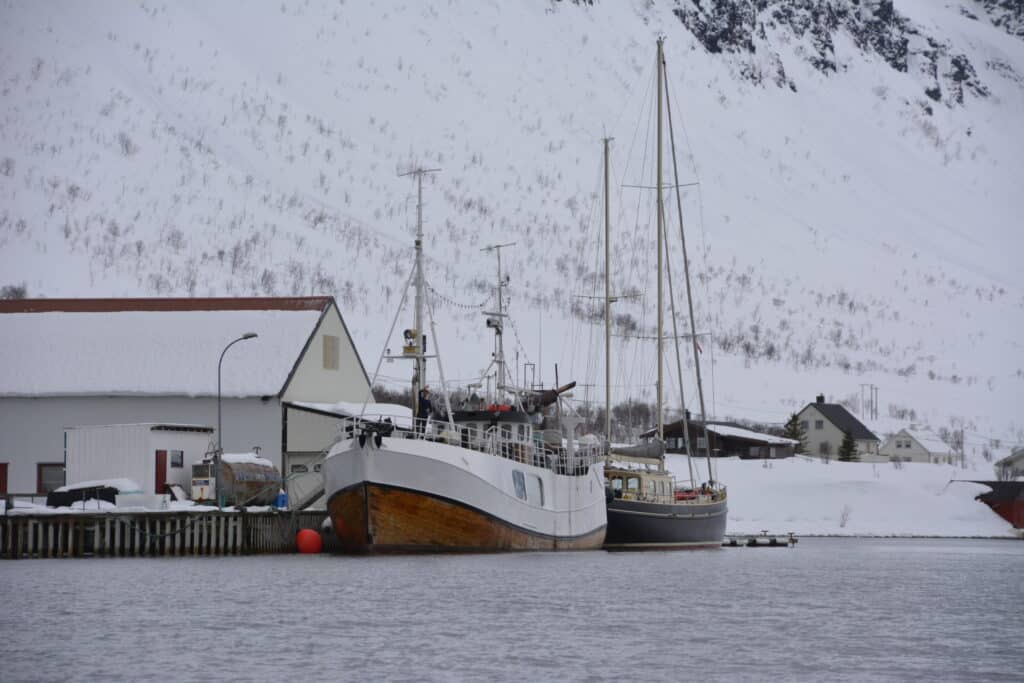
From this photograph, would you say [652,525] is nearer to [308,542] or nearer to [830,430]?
[308,542]

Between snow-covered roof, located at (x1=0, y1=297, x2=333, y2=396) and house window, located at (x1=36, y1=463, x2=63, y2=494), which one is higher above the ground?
snow-covered roof, located at (x1=0, y1=297, x2=333, y2=396)

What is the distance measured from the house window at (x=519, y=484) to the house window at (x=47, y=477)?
23.2 metres

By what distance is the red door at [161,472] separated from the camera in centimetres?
6656

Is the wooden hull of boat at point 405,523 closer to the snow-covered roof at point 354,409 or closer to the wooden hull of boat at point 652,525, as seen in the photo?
the wooden hull of boat at point 652,525

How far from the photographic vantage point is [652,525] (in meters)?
70.7

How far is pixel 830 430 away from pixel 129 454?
90.2 meters

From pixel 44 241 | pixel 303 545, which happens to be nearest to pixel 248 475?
pixel 303 545

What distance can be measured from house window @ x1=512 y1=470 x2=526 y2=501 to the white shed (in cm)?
1401

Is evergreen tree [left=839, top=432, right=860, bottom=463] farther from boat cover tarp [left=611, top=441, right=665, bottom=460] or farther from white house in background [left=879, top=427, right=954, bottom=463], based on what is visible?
boat cover tarp [left=611, top=441, right=665, bottom=460]

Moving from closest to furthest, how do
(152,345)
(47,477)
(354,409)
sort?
(47,477)
(152,345)
(354,409)

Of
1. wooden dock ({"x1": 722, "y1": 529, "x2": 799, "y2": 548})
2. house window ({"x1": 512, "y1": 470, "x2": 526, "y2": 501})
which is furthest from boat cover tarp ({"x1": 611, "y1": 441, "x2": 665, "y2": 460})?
house window ({"x1": 512, "y1": 470, "x2": 526, "y2": 501})

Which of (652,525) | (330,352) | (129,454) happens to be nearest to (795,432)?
(330,352)

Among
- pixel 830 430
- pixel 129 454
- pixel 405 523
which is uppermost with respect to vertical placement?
pixel 830 430

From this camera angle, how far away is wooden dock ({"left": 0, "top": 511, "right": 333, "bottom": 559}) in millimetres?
59406
